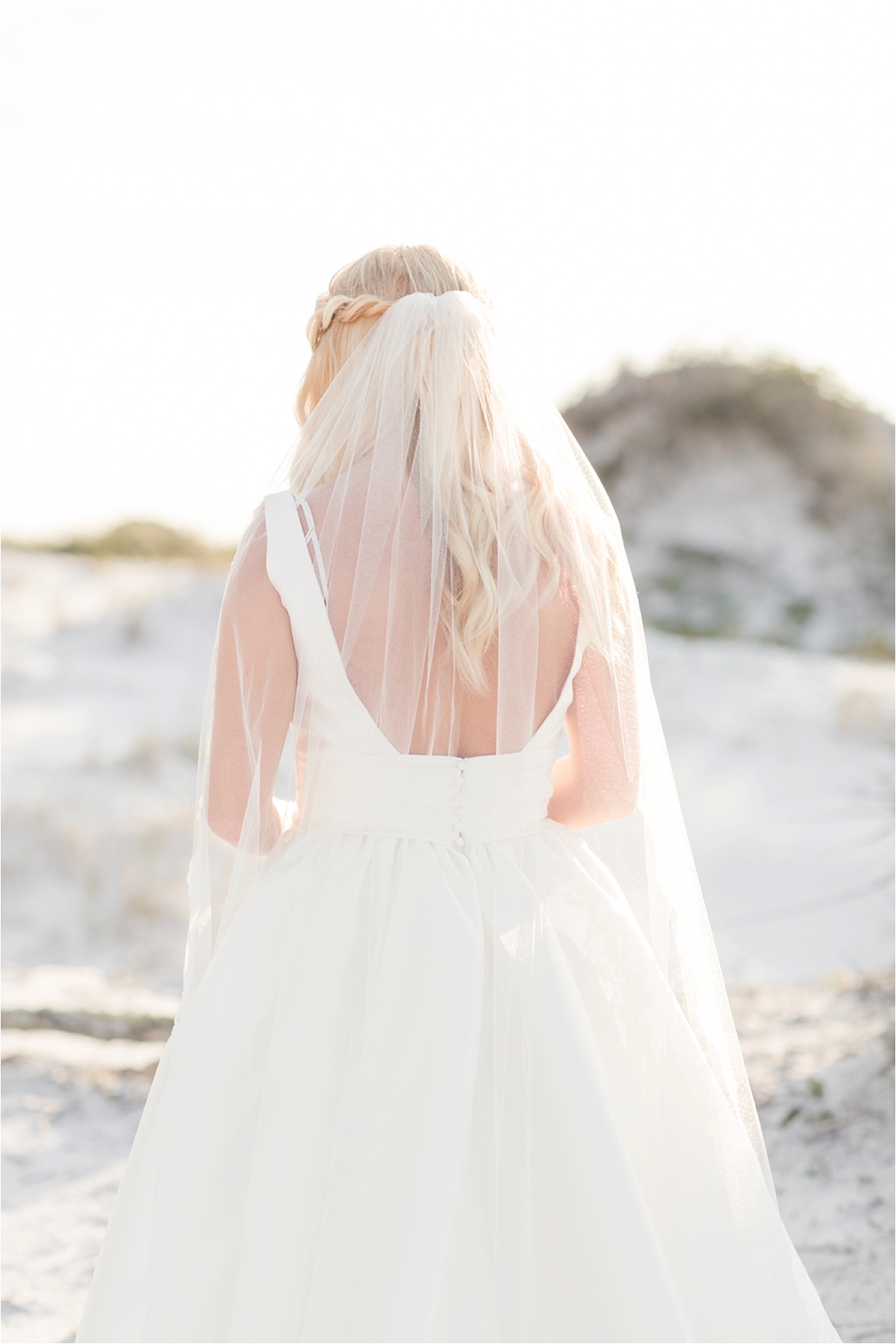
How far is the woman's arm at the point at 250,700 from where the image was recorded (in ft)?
5.24

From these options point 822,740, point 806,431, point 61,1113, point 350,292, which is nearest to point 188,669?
point 822,740

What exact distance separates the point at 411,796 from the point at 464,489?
503mm

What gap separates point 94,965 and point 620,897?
369 centimetres

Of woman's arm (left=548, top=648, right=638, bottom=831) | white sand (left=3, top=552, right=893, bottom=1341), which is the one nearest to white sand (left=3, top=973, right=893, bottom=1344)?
white sand (left=3, top=552, right=893, bottom=1341)

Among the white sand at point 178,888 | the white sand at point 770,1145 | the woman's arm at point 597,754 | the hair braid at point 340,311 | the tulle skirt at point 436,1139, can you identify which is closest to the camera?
the tulle skirt at point 436,1139

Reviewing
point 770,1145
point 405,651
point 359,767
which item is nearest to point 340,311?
point 405,651

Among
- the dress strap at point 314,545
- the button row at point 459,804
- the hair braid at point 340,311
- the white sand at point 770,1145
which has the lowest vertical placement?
the white sand at point 770,1145

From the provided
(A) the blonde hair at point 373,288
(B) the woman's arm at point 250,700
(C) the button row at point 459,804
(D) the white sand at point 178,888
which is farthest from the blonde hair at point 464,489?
(D) the white sand at point 178,888

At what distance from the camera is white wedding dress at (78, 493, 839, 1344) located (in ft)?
4.73

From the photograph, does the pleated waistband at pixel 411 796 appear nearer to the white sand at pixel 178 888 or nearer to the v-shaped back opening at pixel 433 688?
the v-shaped back opening at pixel 433 688

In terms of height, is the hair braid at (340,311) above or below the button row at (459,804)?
above

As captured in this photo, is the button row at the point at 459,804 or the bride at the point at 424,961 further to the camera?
the button row at the point at 459,804

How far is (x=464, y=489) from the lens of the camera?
1.67 metres

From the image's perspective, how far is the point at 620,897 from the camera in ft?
5.93
